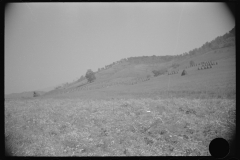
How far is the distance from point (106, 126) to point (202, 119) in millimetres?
8473

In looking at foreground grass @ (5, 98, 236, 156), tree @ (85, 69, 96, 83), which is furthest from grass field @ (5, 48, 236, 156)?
tree @ (85, 69, 96, 83)

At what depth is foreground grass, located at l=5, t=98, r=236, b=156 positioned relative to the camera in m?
9.04

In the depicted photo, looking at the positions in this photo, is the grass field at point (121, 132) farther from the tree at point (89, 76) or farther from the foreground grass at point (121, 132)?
the tree at point (89, 76)

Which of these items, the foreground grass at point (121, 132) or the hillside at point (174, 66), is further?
the hillside at point (174, 66)

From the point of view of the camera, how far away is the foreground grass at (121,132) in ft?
29.7

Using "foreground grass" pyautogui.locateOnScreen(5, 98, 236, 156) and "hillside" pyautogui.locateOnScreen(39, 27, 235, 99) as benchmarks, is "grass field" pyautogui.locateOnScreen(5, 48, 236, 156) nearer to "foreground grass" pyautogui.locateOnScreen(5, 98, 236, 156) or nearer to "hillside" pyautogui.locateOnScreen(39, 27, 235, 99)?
"foreground grass" pyautogui.locateOnScreen(5, 98, 236, 156)

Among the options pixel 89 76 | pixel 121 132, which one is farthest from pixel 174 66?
pixel 121 132

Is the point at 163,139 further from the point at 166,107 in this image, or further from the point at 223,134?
the point at 166,107

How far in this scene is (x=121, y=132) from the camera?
36.0ft

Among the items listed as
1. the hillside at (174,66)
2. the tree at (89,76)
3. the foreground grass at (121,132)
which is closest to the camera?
the foreground grass at (121,132)

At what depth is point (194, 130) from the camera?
10.7m

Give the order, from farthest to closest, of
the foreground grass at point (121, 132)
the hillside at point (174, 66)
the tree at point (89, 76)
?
the tree at point (89, 76)
the hillside at point (174, 66)
the foreground grass at point (121, 132)

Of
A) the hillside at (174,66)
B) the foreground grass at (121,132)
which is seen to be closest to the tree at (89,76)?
the hillside at (174,66)
